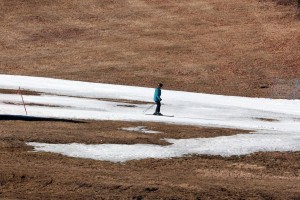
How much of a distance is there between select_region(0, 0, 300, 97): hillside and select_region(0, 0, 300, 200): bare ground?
0.11m

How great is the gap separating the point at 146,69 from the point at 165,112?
22.2 metres

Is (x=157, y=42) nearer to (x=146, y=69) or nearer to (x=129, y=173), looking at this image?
(x=146, y=69)

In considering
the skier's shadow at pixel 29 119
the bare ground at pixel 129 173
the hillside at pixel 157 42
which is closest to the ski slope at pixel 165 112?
the bare ground at pixel 129 173

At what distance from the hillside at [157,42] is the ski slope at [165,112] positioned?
5095 millimetres

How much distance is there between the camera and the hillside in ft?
214

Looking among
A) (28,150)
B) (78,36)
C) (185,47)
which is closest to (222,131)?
(28,150)

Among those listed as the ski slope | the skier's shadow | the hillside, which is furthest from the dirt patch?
the hillside

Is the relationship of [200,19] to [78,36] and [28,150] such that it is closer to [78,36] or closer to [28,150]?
[78,36]

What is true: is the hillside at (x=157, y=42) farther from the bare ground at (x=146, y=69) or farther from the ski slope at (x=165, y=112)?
the ski slope at (x=165, y=112)

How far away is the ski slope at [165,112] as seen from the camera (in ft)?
89.2

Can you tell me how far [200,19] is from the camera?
278 feet

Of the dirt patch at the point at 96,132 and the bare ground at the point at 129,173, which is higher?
the dirt patch at the point at 96,132

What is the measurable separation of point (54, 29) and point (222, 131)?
5230cm

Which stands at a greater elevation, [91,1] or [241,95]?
[91,1]
